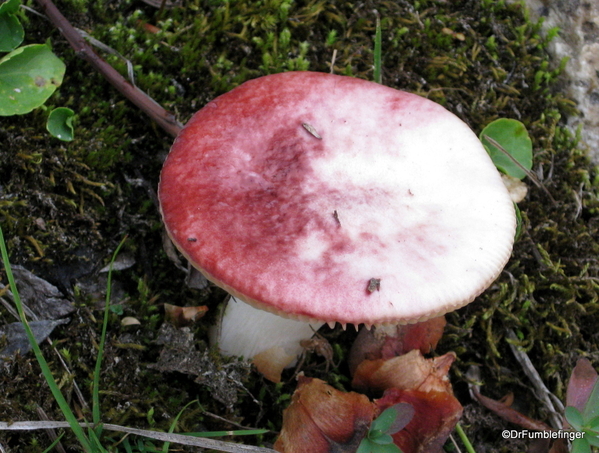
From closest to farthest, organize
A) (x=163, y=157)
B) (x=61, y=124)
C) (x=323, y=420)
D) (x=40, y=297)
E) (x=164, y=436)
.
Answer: (x=164, y=436) → (x=323, y=420) → (x=40, y=297) → (x=61, y=124) → (x=163, y=157)

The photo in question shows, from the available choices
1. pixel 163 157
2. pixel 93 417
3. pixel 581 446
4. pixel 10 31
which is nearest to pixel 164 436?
pixel 93 417

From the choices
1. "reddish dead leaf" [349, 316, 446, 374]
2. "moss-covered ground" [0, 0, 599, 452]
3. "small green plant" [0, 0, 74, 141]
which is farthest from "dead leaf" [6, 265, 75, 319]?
"reddish dead leaf" [349, 316, 446, 374]

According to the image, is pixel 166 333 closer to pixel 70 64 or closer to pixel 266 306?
pixel 266 306

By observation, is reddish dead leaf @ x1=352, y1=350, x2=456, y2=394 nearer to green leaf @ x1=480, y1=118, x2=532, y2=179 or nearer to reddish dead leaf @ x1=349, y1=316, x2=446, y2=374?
reddish dead leaf @ x1=349, y1=316, x2=446, y2=374

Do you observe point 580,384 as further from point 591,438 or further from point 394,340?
point 394,340

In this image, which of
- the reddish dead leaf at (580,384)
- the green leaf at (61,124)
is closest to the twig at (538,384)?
the reddish dead leaf at (580,384)

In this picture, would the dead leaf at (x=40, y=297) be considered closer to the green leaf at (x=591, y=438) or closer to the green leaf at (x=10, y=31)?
the green leaf at (x=10, y=31)
